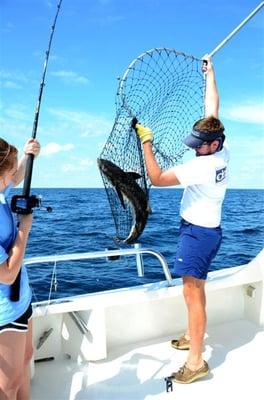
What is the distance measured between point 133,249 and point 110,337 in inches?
33.8

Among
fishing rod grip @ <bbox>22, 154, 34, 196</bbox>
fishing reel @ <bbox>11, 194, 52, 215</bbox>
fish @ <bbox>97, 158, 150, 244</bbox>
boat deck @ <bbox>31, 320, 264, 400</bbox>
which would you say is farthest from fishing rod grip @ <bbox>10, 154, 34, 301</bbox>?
boat deck @ <bbox>31, 320, 264, 400</bbox>

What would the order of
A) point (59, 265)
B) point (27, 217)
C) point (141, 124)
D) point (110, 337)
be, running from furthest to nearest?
point (59, 265), point (110, 337), point (141, 124), point (27, 217)

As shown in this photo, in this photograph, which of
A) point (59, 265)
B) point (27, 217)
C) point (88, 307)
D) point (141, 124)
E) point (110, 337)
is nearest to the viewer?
point (27, 217)

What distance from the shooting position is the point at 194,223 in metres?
3.23

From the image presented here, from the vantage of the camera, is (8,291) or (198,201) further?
(198,201)

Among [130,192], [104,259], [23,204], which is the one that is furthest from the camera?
[104,259]

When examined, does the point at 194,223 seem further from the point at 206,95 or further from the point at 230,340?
the point at 230,340

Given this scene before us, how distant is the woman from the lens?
6.79 feet

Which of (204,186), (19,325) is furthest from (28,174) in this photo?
(204,186)

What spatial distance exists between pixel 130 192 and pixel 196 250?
640mm

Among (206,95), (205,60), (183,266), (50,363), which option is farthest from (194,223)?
(50,363)

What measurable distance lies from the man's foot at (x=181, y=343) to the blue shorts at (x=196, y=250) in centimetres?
88

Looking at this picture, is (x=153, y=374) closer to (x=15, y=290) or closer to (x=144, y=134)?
(x=15, y=290)

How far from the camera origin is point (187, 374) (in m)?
3.25
